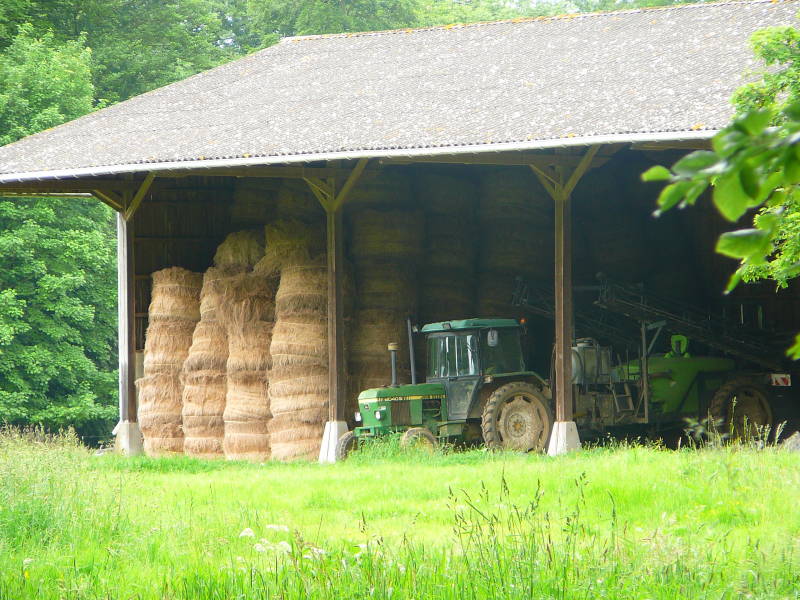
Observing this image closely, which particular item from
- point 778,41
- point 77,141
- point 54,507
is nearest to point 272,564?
point 54,507

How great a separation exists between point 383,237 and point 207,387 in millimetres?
3584

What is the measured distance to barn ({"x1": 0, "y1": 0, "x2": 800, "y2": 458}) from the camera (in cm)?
1498

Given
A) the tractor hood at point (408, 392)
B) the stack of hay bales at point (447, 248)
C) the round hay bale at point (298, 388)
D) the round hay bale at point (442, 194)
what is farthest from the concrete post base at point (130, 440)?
the round hay bale at point (442, 194)

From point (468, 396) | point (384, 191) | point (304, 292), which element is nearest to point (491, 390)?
point (468, 396)

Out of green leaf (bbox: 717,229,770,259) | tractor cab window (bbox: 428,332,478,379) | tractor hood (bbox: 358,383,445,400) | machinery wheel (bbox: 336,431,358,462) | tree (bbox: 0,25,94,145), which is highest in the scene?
tree (bbox: 0,25,94,145)

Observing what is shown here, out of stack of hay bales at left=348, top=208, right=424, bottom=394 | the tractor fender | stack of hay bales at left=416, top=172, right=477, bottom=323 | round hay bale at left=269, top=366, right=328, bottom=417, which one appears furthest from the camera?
stack of hay bales at left=416, top=172, right=477, bottom=323

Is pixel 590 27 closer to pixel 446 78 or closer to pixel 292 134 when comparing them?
pixel 446 78

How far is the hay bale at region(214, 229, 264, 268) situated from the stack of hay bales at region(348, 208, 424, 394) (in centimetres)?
150

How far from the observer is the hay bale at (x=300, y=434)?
651 inches

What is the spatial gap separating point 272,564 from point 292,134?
9537 mm

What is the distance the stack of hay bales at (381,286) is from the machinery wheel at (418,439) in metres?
2.46

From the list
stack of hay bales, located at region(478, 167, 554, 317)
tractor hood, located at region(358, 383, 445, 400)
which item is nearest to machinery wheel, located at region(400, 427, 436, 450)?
tractor hood, located at region(358, 383, 445, 400)

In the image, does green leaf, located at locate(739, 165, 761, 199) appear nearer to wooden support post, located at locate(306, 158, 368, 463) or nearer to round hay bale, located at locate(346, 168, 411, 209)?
wooden support post, located at locate(306, 158, 368, 463)

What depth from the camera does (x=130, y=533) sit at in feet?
27.7
